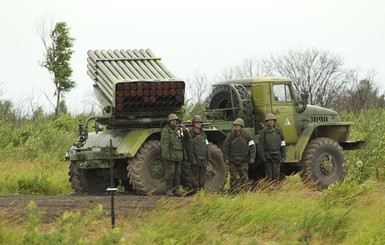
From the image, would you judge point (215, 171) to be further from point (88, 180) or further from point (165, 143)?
point (88, 180)

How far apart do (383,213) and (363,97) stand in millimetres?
44190

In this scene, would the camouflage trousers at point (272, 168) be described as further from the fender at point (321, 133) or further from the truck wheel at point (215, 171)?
the fender at point (321, 133)

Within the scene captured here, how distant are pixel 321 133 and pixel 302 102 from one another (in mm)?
1119

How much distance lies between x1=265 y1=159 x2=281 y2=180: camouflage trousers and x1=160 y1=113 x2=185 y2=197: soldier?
2276 mm

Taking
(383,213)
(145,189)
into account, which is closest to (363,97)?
(145,189)

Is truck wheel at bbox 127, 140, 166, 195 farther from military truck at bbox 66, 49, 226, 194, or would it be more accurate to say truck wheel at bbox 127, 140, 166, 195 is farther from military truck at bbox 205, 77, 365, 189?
military truck at bbox 205, 77, 365, 189

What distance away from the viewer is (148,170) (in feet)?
71.8

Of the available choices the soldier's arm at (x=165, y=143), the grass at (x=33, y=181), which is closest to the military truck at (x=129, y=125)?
the soldier's arm at (x=165, y=143)

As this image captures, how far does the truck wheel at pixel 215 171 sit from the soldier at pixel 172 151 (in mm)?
1088

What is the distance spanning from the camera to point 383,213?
651 inches

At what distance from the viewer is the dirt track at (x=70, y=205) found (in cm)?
1702

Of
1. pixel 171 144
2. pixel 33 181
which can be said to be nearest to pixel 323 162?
pixel 171 144

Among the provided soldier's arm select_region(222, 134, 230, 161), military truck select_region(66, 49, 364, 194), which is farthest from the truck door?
soldier's arm select_region(222, 134, 230, 161)

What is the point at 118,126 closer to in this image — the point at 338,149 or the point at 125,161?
the point at 125,161
